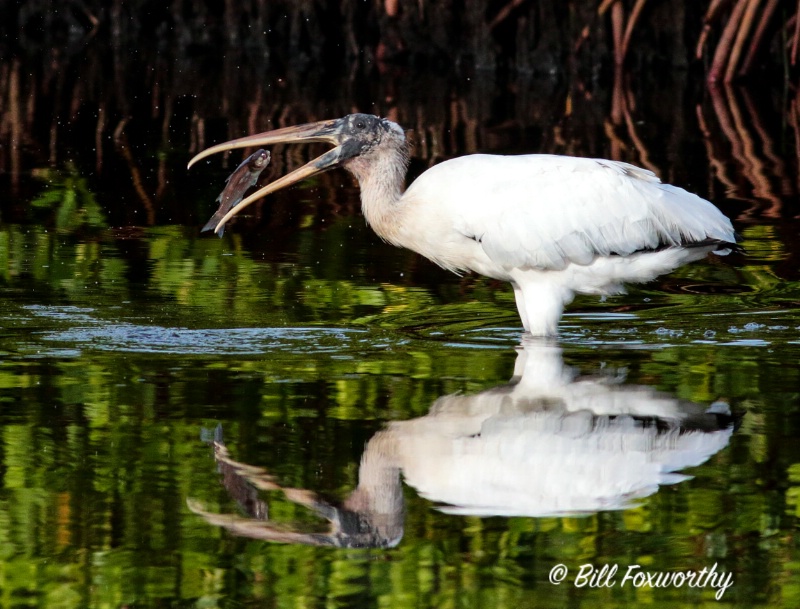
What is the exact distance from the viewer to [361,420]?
725cm

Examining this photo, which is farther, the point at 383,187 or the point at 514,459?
the point at 383,187

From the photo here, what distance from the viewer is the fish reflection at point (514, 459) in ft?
19.6

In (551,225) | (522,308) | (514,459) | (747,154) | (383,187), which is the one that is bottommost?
(514,459)

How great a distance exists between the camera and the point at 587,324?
9703 mm

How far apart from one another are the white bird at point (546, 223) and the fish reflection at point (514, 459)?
4.19ft

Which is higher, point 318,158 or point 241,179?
point 318,158

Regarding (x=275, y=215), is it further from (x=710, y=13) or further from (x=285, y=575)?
(x=710, y=13)

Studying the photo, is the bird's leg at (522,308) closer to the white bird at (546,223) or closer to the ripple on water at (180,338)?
the white bird at (546,223)

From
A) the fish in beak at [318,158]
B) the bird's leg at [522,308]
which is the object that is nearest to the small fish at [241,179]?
the fish in beak at [318,158]

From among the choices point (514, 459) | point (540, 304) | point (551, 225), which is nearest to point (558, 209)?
point (551, 225)

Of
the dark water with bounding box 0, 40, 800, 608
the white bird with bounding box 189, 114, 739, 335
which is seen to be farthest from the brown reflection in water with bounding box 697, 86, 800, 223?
the white bird with bounding box 189, 114, 739, 335

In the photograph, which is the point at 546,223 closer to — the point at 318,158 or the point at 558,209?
the point at 558,209

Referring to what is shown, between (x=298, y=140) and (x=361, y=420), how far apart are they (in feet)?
8.63

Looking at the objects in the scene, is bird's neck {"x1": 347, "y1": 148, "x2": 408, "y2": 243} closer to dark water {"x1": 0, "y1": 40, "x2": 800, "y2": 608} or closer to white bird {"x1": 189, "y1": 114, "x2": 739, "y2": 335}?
white bird {"x1": 189, "y1": 114, "x2": 739, "y2": 335}
